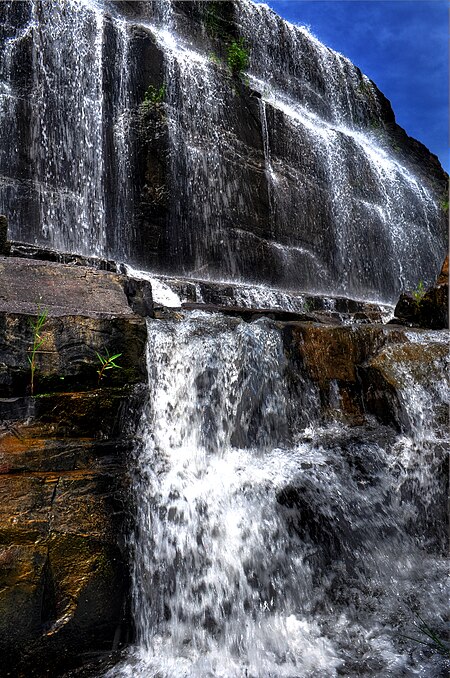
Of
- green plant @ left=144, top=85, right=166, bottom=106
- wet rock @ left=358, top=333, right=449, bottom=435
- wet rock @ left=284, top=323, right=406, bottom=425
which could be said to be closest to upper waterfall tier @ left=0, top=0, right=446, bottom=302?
green plant @ left=144, top=85, right=166, bottom=106

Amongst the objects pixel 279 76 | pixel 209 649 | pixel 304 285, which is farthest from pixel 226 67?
pixel 209 649

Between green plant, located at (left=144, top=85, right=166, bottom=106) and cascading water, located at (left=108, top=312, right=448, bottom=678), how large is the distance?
315 inches

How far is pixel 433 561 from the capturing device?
4.02 meters

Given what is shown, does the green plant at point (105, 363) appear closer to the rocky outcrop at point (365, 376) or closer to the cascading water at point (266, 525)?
the cascading water at point (266, 525)

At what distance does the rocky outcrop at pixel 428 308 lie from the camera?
7418mm

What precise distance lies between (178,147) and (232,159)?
1454mm

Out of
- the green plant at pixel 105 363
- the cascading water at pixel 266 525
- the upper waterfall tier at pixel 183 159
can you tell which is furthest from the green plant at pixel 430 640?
the upper waterfall tier at pixel 183 159

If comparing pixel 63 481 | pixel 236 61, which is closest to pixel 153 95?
pixel 236 61

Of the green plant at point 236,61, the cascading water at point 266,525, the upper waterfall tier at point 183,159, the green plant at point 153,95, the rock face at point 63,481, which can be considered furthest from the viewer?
the green plant at point 236,61

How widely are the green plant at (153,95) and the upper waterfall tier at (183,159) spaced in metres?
0.03

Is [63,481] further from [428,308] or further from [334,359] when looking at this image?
[428,308]

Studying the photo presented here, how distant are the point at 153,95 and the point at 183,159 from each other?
164 centimetres

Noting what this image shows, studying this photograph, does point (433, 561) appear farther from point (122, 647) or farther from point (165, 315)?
point (165, 315)

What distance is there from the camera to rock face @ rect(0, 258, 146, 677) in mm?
2809
